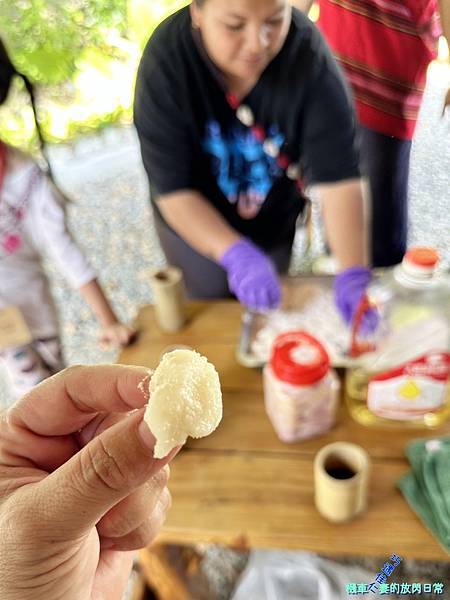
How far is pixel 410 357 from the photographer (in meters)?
0.54

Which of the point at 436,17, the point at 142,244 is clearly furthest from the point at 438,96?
the point at 142,244

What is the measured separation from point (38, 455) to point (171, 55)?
52cm

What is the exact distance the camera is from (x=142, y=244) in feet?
4.84

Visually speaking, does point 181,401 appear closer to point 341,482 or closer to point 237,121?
point 341,482

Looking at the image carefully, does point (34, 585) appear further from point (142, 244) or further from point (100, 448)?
point (142, 244)

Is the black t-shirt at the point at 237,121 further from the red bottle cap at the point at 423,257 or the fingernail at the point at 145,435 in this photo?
the fingernail at the point at 145,435

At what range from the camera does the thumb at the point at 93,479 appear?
9.5 inches

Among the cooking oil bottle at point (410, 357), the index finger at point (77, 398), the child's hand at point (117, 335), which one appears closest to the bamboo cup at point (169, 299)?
the child's hand at point (117, 335)

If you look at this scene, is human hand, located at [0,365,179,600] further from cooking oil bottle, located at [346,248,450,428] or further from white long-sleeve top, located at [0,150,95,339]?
white long-sleeve top, located at [0,150,95,339]

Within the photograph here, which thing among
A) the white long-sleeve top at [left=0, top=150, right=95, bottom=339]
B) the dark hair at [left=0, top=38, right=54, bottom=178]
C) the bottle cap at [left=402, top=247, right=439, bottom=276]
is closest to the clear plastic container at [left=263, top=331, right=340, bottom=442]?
the bottle cap at [left=402, top=247, right=439, bottom=276]

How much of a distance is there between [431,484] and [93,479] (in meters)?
0.39

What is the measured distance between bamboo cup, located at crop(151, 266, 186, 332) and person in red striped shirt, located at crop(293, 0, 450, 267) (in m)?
0.30

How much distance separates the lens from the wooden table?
49 centimetres

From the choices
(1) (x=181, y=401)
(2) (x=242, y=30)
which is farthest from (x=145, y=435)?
(2) (x=242, y=30)
